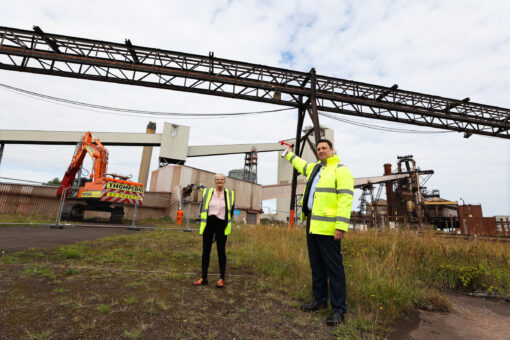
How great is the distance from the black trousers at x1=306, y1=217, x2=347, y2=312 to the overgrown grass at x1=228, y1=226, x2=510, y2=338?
0.74ft

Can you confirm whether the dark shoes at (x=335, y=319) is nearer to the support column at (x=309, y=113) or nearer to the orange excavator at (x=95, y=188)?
the support column at (x=309, y=113)

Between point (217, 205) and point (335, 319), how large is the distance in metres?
1.90

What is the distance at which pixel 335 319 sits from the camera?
Answer: 2.13 metres

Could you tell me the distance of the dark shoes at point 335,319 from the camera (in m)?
2.12

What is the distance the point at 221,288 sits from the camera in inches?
117

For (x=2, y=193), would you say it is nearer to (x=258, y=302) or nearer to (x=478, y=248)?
(x=258, y=302)

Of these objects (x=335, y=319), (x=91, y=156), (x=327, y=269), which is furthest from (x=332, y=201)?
(x=91, y=156)

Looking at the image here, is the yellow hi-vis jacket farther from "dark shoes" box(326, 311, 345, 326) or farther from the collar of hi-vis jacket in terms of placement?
"dark shoes" box(326, 311, 345, 326)

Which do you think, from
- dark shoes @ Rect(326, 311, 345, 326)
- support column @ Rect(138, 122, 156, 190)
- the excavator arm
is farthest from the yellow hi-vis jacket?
support column @ Rect(138, 122, 156, 190)

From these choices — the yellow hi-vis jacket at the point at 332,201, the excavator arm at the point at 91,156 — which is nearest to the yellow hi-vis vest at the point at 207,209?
the yellow hi-vis jacket at the point at 332,201

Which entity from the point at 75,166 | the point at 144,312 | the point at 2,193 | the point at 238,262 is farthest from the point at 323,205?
the point at 2,193

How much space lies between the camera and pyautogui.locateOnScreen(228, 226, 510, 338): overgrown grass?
94.3 inches

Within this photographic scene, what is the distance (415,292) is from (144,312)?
298cm

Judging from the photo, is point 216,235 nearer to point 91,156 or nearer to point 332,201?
point 332,201
